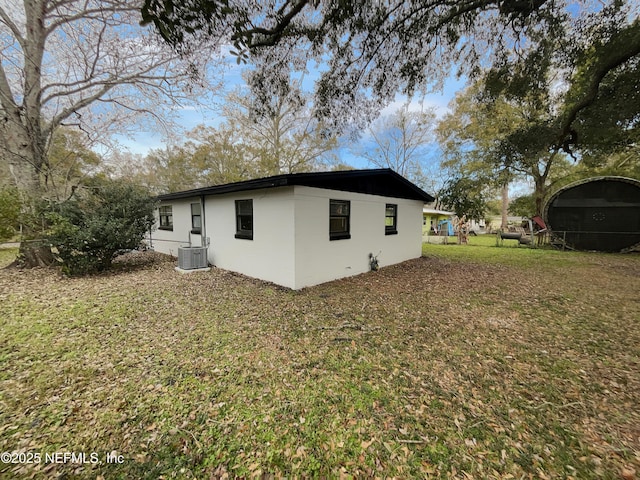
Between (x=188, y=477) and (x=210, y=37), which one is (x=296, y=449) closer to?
(x=188, y=477)

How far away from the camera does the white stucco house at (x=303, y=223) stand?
5387mm

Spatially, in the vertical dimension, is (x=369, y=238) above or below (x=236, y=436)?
above

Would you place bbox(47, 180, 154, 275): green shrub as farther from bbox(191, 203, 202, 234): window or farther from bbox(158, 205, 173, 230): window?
bbox(158, 205, 173, 230): window

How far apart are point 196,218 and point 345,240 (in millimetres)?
5420

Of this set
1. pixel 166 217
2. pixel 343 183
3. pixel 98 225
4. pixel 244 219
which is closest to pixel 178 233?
pixel 166 217

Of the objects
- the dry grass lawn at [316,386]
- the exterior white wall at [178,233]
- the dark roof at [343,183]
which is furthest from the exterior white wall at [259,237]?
the exterior white wall at [178,233]

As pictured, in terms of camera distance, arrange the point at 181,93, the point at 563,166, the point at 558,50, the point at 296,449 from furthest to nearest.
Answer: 1. the point at 563,166
2. the point at 181,93
3. the point at 558,50
4. the point at 296,449

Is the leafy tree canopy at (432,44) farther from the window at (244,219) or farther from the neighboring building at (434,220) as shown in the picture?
the neighboring building at (434,220)

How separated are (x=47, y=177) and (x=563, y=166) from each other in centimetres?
2633

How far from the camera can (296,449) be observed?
5.82 ft

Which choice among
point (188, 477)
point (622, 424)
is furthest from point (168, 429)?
point (622, 424)

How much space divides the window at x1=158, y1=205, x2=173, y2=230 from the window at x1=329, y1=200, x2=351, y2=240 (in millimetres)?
7281

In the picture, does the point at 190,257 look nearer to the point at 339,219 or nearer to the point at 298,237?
the point at 298,237

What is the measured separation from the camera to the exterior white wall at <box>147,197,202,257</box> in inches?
339
